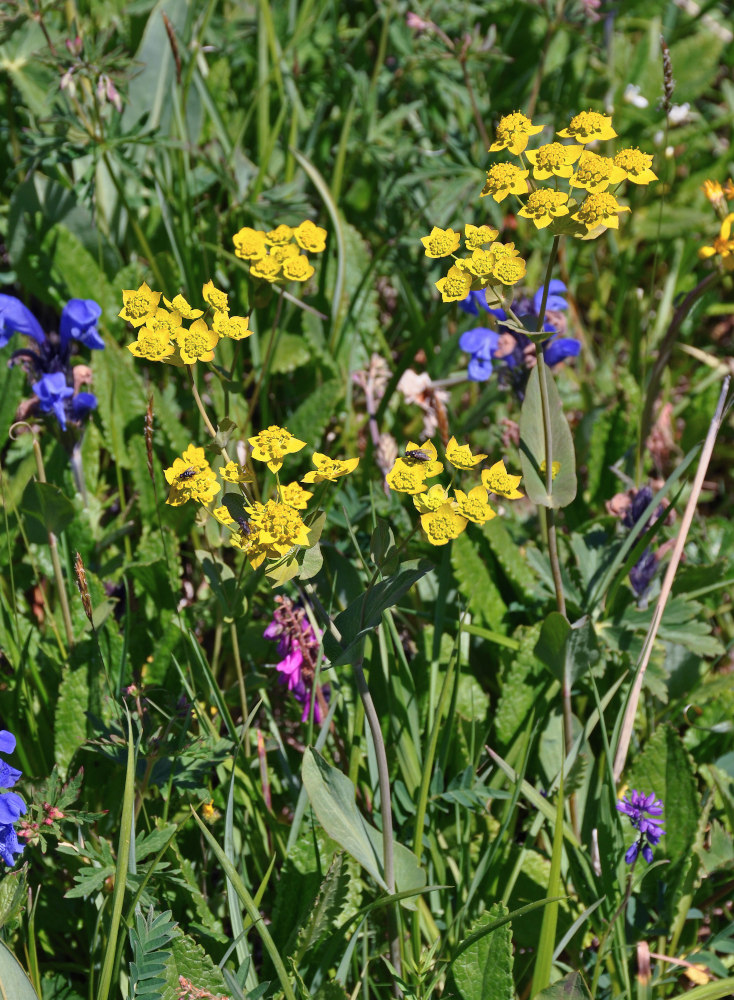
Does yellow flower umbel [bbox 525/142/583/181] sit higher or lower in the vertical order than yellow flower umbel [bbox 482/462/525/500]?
higher

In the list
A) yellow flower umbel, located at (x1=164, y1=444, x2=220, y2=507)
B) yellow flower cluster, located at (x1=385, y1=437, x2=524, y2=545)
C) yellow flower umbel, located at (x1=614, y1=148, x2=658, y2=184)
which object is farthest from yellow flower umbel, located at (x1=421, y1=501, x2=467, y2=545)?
yellow flower umbel, located at (x1=614, y1=148, x2=658, y2=184)

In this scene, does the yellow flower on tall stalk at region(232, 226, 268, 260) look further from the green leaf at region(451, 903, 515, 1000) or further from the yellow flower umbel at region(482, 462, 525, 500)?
the green leaf at region(451, 903, 515, 1000)

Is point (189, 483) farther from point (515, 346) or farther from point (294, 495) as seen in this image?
point (515, 346)

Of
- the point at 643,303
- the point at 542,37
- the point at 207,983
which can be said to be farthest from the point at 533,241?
the point at 207,983

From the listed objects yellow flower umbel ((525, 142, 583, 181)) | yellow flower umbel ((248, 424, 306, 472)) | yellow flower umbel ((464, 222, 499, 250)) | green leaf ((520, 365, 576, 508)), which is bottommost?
green leaf ((520, 365, 576, 508))

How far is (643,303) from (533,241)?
494 millimetres

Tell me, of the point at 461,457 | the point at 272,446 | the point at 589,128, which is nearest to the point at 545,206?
the point at 589,128

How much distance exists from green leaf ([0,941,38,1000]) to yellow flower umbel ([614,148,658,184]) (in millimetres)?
1314

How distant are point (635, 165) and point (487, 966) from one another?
3.72ft

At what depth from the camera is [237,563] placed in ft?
6.44

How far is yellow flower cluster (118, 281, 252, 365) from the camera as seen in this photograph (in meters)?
1.16

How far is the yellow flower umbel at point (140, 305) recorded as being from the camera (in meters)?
1.20

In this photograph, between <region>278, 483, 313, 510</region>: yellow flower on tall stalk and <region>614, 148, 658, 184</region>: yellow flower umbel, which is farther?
<region>614, 148, 658, 184</region>: yellow flower umbel

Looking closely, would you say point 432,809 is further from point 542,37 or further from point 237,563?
point 542,37
